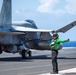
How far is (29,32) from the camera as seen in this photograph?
35938 millimetres

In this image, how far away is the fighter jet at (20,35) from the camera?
1278 inches

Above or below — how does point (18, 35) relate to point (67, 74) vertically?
above

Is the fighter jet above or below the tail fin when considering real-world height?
below

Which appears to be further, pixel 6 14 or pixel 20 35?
pixel 20 35

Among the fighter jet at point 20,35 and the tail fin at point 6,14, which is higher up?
the tail fin at point 6,14

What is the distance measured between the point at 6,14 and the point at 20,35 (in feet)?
9.51

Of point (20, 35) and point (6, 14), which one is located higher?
point (6, 14)

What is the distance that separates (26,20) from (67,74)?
22632mm

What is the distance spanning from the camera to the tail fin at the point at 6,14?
32.5m

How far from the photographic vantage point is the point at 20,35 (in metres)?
34.7

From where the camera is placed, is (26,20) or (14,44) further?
(26,20)

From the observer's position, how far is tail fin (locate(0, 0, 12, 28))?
32.5 metres

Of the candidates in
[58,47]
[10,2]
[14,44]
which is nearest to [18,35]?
[14,44]

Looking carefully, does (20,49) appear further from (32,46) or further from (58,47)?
(58,47)
